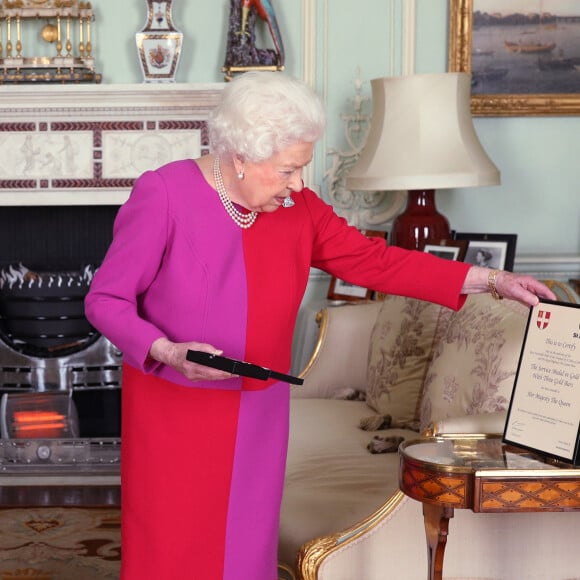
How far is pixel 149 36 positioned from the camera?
4.66m

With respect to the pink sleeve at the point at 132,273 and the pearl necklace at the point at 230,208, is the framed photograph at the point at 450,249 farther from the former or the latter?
the pink sleeve at the point at 132,273

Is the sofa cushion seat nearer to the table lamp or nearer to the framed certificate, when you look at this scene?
the framed certificate

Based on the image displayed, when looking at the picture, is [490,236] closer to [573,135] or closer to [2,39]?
[573,135]

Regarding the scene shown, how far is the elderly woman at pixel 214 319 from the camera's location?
6.64ft

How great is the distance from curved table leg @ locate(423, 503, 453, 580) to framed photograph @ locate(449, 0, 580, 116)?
312 cm

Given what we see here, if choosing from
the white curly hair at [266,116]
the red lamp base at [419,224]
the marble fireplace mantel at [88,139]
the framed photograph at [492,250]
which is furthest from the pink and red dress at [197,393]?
the marble fireplace mantel at [88,139]

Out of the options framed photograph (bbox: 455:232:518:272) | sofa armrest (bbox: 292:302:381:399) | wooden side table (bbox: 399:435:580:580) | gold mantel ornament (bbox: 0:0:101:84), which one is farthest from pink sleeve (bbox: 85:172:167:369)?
gold mantel ornament (bbox: 0:0:101:84)

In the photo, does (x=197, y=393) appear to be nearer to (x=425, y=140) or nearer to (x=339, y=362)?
(x=339, y=362)

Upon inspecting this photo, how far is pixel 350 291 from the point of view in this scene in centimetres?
457

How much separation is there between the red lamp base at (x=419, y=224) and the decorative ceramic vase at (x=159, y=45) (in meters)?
1.30

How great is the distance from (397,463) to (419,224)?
158 cm

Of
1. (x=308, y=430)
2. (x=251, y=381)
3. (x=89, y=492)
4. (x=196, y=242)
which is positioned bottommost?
(x=89, y=492)

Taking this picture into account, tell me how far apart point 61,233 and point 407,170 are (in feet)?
6.63

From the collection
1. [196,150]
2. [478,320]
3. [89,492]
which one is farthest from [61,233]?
[478,320]
